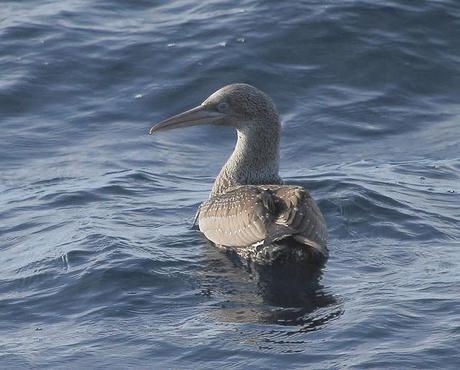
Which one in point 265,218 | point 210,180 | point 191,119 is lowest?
point 210,180

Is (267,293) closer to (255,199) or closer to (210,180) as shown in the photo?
(255,199)

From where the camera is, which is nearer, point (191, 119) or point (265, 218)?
point (265, 218)

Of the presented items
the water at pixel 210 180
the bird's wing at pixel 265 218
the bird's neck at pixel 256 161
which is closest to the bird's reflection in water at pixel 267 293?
the water at pixel 210 180

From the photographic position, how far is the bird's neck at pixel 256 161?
1193cm

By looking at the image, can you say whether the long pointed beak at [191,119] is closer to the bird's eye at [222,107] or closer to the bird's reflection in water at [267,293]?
the bird's eye at [222,107]

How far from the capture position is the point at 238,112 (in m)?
12.0

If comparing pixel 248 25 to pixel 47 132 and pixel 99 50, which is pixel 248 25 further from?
pixel 47 132

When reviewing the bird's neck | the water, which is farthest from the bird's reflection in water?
the bird's neck

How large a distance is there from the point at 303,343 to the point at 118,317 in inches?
57.5

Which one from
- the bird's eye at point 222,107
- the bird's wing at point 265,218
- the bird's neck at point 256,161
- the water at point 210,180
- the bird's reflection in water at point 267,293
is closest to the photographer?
the water at point 210,180

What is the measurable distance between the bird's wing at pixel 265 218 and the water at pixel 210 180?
27cm

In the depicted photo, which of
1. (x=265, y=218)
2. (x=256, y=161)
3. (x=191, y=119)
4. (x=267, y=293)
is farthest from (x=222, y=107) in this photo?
(x=267, y=293)

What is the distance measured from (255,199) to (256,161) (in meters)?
1.41

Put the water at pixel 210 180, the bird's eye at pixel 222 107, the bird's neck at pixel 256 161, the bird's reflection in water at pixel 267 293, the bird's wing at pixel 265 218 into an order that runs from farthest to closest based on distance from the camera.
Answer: the bird's eye at pixel 222 107
the bird's neck at pixel 256 161
the bird's wing at pixel 265 218
the bird's reflection in water at pixel 267 293
the water at pixel 210 180
